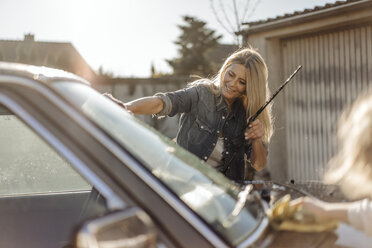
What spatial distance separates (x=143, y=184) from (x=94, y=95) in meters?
0.55

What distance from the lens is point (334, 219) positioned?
1.61m

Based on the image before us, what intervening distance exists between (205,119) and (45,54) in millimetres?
18901

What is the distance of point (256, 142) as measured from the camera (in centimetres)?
328

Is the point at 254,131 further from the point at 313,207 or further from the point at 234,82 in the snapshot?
the point at 313,207

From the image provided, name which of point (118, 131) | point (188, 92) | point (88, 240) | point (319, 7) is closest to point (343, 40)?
point (319, 7)

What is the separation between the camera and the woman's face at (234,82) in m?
3.46

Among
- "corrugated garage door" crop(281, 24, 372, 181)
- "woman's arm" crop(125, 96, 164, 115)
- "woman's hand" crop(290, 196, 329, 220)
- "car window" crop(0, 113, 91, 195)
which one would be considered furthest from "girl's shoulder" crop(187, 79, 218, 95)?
"corrugated garage door" crop(281, 24, 372, 181)

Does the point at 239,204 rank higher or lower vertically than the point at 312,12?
lower

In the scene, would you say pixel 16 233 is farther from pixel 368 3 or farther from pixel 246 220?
pixel 368 3

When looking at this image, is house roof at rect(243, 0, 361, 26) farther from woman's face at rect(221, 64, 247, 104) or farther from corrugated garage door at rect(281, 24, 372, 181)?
woman's face at rect(221, 64, 247, 104)

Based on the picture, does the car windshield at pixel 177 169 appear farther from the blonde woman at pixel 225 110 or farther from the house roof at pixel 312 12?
the house roof at pixel 312 12

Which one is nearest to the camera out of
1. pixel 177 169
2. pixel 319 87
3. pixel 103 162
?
pixel 103 162

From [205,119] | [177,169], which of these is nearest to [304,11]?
[205,119]

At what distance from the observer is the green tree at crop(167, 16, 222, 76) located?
34156 mm
